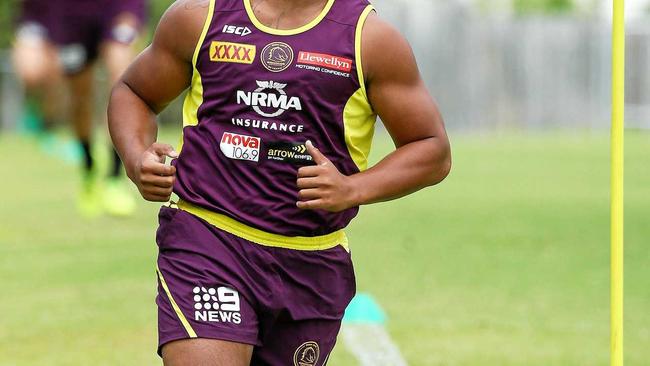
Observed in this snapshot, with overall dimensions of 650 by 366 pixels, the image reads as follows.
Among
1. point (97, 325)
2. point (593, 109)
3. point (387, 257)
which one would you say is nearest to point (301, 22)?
point (97, 325)

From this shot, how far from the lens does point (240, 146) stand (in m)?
4.02

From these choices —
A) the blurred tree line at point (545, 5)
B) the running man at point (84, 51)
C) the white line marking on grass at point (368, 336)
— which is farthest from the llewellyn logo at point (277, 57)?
the blurred tree line at point (545, 5)

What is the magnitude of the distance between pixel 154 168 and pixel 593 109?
28.9 meters

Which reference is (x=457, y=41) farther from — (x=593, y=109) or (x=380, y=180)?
(x=380, y=180)

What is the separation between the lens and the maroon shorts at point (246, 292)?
3908 millimetres

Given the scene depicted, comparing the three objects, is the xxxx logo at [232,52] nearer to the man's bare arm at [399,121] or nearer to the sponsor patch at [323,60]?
the sponsor patch at [323,60]

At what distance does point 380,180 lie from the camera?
3.96 m

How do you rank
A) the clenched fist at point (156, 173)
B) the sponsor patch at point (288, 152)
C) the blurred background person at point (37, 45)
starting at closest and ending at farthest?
1. the clenched fist at point (156, 173)
2. the sponsor patch at point (288, 152)
3. the blurred background person at point (37, 45)

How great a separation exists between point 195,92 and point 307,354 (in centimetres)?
88

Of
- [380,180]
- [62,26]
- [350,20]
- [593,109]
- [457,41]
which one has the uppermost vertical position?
[350,20]

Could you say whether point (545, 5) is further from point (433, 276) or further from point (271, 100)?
point (271, 100)

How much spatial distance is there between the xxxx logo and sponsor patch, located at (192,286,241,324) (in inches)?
26.7

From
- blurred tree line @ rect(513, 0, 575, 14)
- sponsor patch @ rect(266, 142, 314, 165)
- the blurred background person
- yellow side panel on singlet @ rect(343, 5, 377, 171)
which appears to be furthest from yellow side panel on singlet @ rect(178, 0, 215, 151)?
blurred tree line @ rect(513, 0, 575, 14)

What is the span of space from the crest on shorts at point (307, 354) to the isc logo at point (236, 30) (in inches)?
37.8
